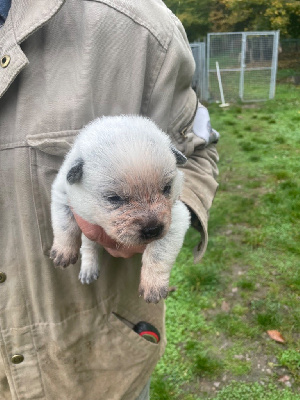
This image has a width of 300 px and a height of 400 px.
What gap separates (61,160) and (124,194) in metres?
0.44

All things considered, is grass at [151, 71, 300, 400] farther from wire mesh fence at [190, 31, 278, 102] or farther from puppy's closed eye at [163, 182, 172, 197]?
wire mesh fence at [190, 31, 278, 102]

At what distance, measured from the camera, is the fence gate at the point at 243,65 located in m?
13.4

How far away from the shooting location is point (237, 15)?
1788 cm

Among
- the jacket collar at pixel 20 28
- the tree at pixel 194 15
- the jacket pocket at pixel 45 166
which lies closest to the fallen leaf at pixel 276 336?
the jacket pocket at pixel 45 166

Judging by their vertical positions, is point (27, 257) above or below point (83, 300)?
above

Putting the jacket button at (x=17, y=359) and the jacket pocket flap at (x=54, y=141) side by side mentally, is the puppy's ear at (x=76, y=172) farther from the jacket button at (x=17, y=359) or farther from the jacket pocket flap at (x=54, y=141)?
the jacket button at (x=17, y=359)

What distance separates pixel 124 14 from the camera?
179cm

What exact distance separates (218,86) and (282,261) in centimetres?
979

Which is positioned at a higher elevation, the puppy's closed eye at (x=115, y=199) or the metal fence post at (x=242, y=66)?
the puppy's closed eye at (x=115, y=199)

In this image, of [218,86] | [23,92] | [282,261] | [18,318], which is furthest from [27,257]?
[218,86]

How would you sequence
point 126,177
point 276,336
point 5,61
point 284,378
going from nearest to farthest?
1. point 126,177
2. point 5,61
3. point 284,378
4. point 276,336

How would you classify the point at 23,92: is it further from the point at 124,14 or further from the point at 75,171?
the point at 124,14

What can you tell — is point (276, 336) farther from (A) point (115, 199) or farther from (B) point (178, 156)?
(A) point (115, 199)

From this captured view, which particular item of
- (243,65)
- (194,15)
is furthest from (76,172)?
(194,15)
